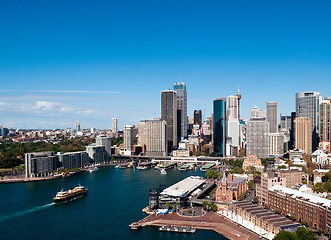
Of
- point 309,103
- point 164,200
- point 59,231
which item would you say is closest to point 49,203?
point 59,231

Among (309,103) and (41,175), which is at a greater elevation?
(309,103)

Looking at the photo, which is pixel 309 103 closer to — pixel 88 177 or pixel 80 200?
pixel 88 177

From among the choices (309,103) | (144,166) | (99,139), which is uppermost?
(309,103)

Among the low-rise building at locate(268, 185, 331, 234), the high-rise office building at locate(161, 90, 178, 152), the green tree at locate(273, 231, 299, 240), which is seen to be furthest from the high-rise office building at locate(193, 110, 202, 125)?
the green tree at locate(273, 231, 299, 240)

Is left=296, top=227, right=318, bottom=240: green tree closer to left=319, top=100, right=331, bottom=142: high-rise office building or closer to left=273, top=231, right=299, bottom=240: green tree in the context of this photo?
left=273, top=231, right=299, bottom=240: green tree

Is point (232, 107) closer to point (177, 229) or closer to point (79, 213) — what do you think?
point (79, 213)

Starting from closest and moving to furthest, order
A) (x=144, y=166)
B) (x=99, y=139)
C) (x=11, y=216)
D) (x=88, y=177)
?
(x=11, y=216), (x=88, y=177), (x=144, y=166), (x=99, y=139)

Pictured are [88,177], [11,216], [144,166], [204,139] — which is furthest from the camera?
[204,139]

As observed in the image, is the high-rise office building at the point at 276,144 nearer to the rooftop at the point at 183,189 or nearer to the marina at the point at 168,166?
the marina at the point at 168,166
